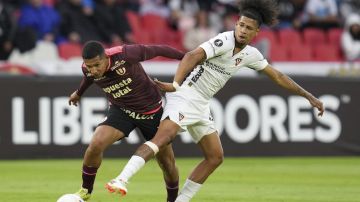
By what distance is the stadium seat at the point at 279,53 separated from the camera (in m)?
23.4

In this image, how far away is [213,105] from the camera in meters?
17.6

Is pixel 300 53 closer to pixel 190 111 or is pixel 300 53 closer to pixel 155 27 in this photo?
pixel 155 27

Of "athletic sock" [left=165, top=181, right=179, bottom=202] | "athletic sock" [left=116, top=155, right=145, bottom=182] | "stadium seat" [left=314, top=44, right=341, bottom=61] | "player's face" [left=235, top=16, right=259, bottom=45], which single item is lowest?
"stadium seat" [left=314, top=44, right=341, bottom=61]

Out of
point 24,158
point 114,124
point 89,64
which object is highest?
point 89,64

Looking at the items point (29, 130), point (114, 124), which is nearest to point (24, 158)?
point (29, 130)

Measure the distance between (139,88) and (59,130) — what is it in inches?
287

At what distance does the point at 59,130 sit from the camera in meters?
16.9

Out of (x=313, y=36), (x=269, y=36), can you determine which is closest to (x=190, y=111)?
(x=269, y=36)

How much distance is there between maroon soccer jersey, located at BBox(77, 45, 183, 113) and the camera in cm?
969

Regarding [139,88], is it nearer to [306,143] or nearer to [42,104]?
[42,104]

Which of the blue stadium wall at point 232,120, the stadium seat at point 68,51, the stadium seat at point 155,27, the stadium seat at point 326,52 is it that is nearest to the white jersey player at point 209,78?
the blue stadium wall at point 232,120

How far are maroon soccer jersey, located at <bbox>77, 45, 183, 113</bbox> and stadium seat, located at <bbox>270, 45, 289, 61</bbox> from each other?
13.7 m

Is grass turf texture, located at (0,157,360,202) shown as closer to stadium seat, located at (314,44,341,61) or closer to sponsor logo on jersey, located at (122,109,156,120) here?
sponsor logo on jersey, located at (122,109,156,120)

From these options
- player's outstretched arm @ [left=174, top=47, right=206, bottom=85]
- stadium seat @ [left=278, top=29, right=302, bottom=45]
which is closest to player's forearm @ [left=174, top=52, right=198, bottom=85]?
player's outstretched arm @ [left=174, top=47, right=206, bottom=85]
